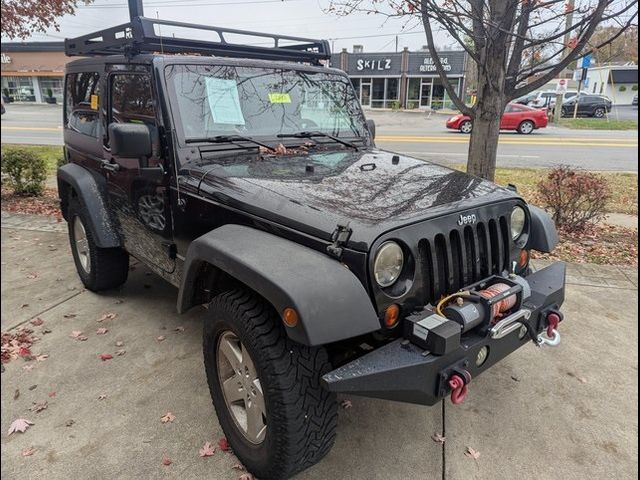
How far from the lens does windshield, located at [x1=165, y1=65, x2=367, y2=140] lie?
3148 millimetres

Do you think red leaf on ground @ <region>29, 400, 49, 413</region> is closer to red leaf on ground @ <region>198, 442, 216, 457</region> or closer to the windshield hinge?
red leaf on ground @ <region>198, 442, 216, 457</region>

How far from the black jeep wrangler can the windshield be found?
11 mm

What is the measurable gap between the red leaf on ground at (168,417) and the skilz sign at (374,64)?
3967cm

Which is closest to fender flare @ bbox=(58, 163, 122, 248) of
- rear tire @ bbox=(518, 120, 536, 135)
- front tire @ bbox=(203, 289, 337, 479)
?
front tire @ bbox=(203, 289, 337, 479)

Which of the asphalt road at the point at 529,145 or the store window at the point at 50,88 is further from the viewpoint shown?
the store window at the point at 50,88

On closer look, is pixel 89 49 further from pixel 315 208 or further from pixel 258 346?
pixel 258 346

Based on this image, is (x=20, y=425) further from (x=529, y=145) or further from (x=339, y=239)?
(x=529, y=145)

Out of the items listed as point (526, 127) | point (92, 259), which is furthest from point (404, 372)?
point (526, 127)

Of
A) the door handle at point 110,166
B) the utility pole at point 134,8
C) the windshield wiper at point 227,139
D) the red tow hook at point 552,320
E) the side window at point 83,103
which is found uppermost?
the utility pole at point 134,8

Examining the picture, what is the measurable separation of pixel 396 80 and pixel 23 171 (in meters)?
35.5

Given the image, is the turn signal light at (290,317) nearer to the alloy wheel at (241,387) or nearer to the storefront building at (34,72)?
the alloy wheel at (241,387)

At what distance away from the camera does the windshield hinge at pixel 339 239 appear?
210cm

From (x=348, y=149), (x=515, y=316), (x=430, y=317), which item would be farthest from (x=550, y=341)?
(x=348, y=149)

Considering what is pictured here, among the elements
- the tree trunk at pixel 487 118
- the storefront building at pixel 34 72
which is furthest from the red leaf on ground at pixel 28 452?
the storefront building at pixel 34 72
